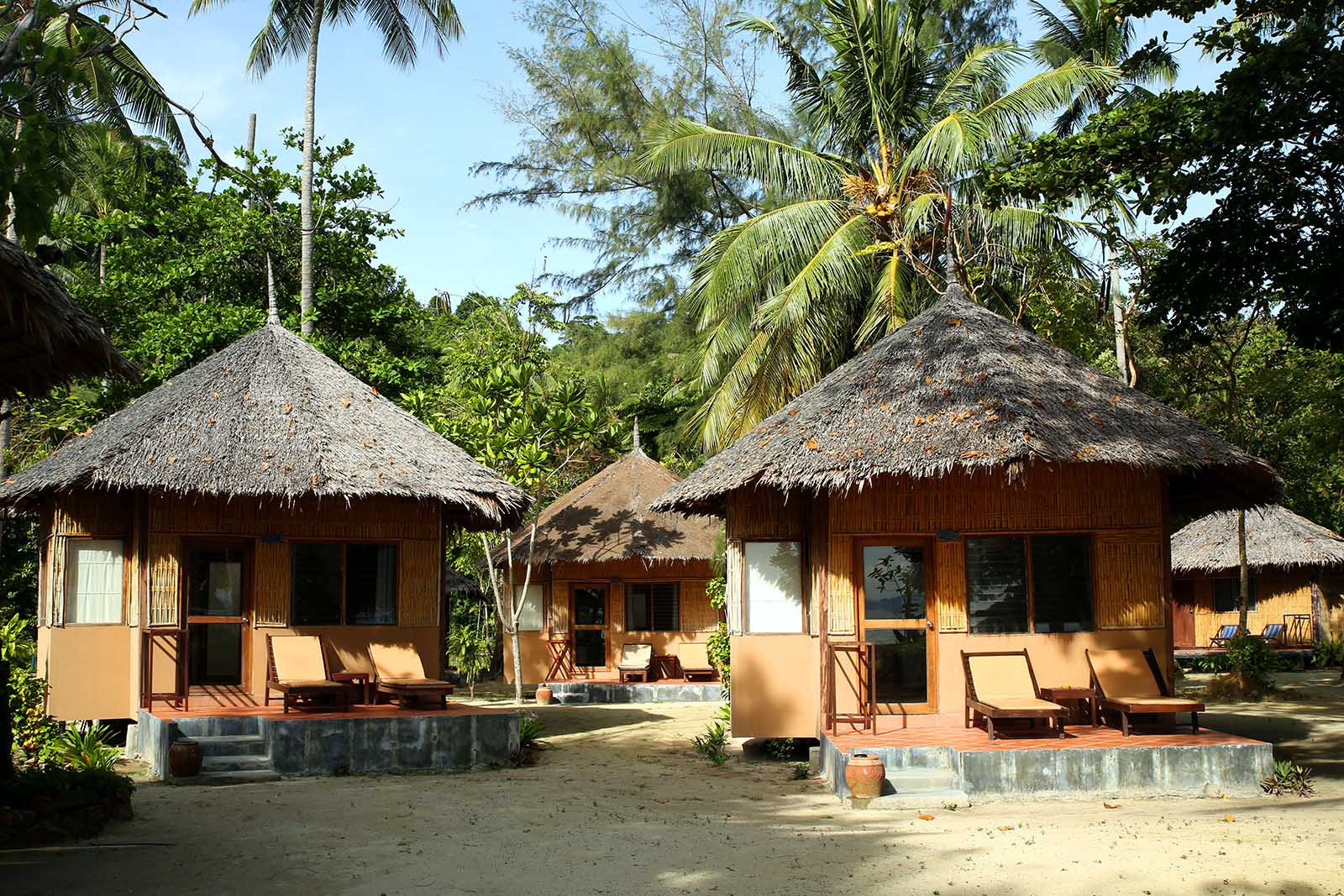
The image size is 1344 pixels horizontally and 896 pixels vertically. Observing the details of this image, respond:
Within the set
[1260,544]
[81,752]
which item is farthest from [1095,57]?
[81,752]

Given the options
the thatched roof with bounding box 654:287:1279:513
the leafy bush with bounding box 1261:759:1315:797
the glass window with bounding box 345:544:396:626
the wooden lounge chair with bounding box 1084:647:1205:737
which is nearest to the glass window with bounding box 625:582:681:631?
the glass window with bounding box 345:544:396:626

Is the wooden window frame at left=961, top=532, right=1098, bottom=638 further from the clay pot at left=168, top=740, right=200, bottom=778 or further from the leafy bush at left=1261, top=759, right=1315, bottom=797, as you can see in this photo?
the clay pot at left=168, top=740, right=200, bottom=778

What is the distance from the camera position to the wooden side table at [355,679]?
41.6ft

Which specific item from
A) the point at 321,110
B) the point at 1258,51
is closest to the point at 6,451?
the point at 321,110

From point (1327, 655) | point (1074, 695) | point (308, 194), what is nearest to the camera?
point (1074, 695)

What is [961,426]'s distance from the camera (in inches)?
426

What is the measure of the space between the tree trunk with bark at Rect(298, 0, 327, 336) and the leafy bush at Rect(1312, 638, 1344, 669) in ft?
69.3

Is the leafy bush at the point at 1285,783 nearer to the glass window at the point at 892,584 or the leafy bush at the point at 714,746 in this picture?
the glass window at the point at 892,584

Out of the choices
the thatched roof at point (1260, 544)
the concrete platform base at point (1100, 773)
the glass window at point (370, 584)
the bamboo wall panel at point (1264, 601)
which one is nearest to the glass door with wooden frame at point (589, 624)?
the glass window at point (370, 584)

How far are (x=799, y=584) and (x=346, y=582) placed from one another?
5187 millimetres

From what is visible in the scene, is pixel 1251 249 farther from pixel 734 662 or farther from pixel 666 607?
pixel 666 607

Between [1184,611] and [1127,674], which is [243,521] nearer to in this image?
[1127,674]

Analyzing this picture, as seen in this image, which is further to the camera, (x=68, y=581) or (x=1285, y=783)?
(x=68, y=581)

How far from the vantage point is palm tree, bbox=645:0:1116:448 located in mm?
17297
